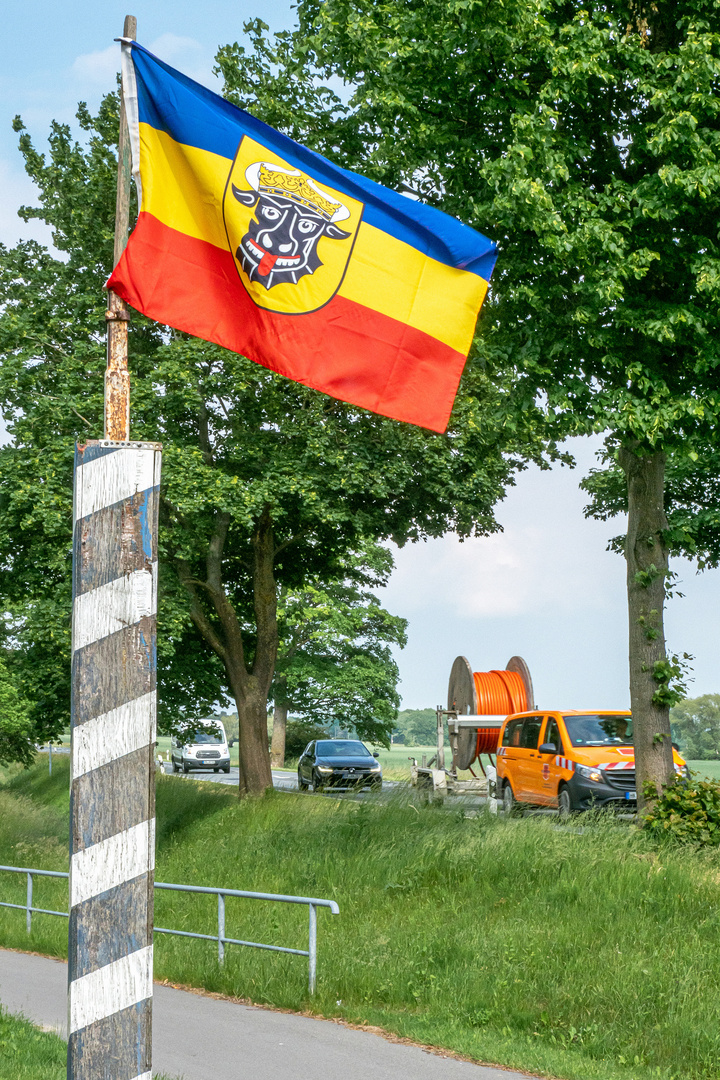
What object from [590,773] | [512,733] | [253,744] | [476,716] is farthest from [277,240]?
[476,716]

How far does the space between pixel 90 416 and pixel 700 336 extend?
13.5 m

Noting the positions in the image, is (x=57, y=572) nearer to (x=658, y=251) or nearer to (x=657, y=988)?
A: (x=658, y=251)

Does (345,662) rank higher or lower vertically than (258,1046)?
higher

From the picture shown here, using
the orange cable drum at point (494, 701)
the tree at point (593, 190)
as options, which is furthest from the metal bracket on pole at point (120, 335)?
the orange cable drum at point (494, 701)

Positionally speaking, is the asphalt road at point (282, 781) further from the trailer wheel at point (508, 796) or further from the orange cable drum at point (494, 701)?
the orange cable drum at point (494, 701)

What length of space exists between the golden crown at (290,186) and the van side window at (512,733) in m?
17.7

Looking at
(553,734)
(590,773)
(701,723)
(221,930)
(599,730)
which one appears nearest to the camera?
(221,930)

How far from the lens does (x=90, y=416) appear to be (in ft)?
75.8

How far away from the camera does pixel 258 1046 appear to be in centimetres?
880

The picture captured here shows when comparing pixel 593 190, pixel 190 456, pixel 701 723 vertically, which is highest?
pixel 593 190

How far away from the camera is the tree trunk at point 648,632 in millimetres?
15133

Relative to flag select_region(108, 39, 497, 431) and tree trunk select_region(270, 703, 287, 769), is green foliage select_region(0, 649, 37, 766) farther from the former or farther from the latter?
flag select_region(108, 39, 497, 431)

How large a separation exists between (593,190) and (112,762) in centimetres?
1235

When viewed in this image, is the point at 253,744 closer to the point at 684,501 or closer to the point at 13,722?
the point at 13,722
